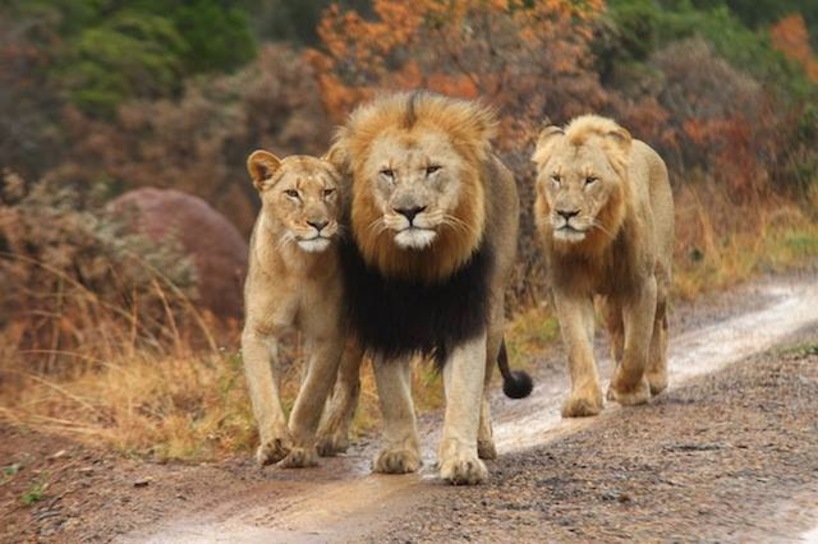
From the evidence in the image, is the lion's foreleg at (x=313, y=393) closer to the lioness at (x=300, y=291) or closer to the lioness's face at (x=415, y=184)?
the lioness at (x=300, y=291)

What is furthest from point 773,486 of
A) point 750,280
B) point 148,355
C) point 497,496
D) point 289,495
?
point 750,280

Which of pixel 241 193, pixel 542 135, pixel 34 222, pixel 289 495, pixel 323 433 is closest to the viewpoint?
pixel 289 495

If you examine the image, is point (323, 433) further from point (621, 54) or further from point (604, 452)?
point (621, 54)

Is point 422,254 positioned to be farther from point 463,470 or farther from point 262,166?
point 262,166

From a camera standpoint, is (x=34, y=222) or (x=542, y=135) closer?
(x=542, y=135)

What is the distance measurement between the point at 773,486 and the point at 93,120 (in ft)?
57.9

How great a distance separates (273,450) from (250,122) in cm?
1654

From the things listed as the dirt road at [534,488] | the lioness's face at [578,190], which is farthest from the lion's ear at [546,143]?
the dirt road at [534,488]

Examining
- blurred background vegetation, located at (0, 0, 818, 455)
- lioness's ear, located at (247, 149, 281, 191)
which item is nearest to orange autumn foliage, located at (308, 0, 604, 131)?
blurred background vegetation, located at (0, 0, 818, 455)

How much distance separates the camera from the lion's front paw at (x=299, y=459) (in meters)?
7.61

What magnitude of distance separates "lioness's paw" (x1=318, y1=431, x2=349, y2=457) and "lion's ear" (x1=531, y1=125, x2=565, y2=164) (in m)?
1.64

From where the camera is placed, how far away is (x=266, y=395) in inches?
288

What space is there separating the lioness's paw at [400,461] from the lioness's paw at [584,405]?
4.52 feet

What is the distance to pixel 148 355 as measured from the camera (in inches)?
410
